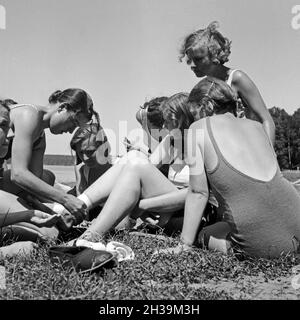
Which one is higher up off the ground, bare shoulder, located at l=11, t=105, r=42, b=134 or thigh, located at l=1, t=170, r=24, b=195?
bare shoulder, located at l=11, t=105, r=42, b=134

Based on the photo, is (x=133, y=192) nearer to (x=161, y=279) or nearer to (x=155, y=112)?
(x=161, y=279)

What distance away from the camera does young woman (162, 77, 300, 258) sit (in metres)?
3.47

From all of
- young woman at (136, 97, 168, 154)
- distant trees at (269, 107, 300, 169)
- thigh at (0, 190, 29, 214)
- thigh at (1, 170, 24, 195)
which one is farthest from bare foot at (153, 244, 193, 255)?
distant trees at (269, 107, 300, 169)

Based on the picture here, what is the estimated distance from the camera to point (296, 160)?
2965 inches

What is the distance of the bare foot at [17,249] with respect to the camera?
12.0 ft

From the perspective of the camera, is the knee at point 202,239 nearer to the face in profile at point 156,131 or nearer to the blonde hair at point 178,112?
the blonde hair at point 178,112

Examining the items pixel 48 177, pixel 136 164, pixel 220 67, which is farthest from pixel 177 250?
pixel 220 67

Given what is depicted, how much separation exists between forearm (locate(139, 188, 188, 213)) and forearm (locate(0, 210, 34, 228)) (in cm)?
92

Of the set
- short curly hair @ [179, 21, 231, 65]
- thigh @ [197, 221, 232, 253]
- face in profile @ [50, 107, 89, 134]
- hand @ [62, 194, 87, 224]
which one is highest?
short curly hair @ [179, 21, 231, 65]

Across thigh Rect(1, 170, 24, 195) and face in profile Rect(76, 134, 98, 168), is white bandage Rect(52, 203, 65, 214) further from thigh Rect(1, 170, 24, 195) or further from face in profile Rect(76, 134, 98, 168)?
face in profile Rect(76, 134, 98, 168)

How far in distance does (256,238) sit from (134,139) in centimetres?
260

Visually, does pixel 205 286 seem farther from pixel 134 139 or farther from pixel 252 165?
pixel 134 139

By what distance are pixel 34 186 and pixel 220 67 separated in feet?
7.22

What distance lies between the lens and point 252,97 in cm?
506
